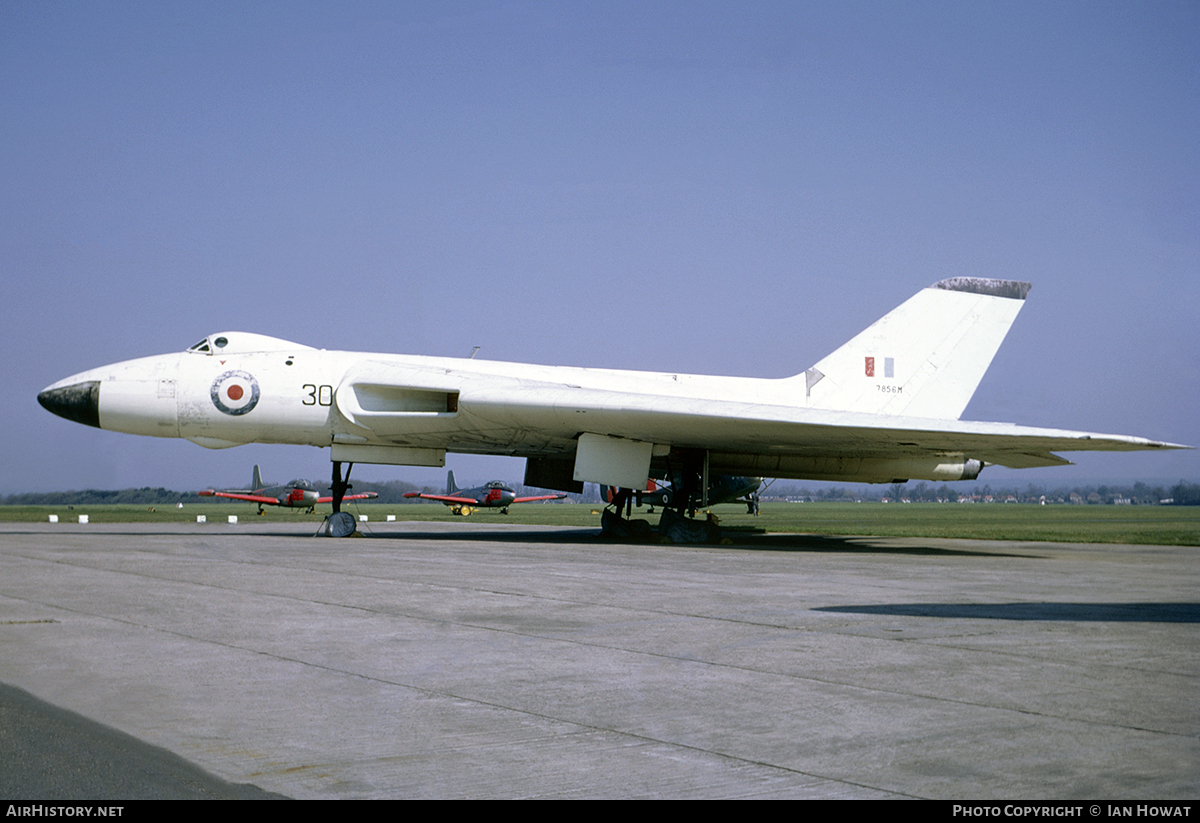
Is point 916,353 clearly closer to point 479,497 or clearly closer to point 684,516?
point 684,516

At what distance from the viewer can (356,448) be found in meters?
16.2

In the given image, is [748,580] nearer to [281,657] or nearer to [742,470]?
[281,657]

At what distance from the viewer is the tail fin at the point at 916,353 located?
1780 centimetres

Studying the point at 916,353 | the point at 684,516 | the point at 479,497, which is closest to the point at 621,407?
the point at 684,516

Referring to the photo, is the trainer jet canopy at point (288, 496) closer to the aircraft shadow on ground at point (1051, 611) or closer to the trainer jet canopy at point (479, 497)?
the trainer jet canopy at point (479, 497)

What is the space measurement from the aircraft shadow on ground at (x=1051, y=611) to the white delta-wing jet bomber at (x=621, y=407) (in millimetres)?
6424

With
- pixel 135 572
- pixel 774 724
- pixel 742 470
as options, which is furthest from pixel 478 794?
pixel 742 470

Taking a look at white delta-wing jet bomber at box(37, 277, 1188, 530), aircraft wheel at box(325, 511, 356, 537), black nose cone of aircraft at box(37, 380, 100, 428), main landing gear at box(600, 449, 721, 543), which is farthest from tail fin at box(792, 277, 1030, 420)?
black nose cone of aircraft at box(37, 380, 100, 428)

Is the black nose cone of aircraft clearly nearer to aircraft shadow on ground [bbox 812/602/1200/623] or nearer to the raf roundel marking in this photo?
the raf roundel marking

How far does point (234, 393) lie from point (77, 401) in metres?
2.35

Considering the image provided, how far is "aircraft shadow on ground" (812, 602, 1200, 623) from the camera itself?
21.4 ft

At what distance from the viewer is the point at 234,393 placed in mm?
15438

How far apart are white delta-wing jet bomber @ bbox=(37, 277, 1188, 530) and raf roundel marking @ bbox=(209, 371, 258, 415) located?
0.02 m

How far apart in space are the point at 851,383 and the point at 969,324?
2.32 metres
